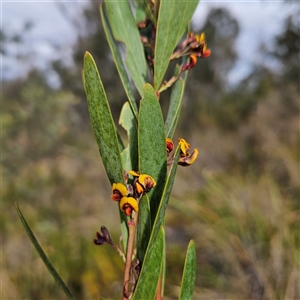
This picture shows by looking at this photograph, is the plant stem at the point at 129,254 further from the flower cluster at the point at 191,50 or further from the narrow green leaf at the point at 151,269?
the flower cluster at the point at 191,50

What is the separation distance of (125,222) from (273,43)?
6341 millimetres

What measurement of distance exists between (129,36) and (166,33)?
5cm

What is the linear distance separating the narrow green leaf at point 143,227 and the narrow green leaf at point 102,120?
0.03 metres

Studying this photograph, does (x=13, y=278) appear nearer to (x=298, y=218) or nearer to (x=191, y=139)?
(x=298, y=218)

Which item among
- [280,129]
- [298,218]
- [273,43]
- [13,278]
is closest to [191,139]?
[280,129]

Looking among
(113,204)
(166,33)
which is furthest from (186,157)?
(113,204)

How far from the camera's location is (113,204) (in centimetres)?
337

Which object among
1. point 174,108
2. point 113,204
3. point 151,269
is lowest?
point 151,269

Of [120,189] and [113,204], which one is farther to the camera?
[113,204]

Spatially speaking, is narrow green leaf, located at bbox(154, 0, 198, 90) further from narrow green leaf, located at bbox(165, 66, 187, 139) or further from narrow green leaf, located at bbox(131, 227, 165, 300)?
narrow green leaf, located at bbox(131, 227, 165, 300)

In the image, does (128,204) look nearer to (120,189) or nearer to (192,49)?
(120,189)

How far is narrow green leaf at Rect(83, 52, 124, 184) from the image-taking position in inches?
9.1

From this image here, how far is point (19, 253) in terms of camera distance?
7.27 feet

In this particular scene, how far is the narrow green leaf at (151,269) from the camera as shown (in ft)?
0.79
